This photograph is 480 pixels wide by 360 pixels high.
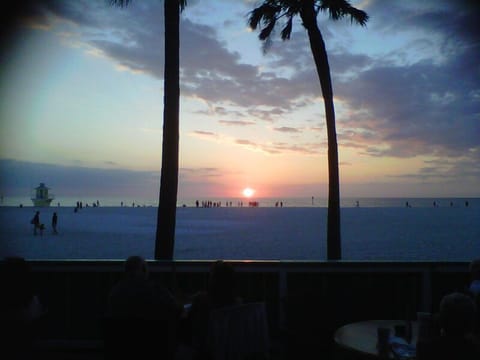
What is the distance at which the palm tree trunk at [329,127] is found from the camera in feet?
32.2

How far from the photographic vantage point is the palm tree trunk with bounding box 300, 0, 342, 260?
387 inches
